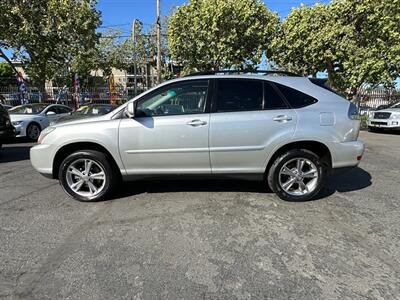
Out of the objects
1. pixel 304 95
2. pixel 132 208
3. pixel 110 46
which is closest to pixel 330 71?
pixel 304 95

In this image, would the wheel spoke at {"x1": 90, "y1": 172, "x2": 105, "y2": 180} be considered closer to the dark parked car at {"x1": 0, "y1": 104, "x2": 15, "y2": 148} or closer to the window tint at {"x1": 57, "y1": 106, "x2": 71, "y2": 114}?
the dark parked car at {"x1": 0, "y1": 104, "x2": 15, "y2": 148}

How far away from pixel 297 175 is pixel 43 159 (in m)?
3.63

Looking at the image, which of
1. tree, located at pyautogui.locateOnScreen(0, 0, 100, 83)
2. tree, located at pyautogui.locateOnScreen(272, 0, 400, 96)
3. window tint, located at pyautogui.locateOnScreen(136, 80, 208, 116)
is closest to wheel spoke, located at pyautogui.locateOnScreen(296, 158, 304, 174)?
window tint, located at pyautogui.locateOnScreen(136, 80, 208, 116)

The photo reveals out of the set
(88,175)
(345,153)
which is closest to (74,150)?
(88,175)

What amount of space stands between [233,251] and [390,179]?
403cm

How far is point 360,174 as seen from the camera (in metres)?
6.05

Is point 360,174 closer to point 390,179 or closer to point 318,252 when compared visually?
point 390,179

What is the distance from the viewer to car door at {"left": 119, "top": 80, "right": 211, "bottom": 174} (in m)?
4.32

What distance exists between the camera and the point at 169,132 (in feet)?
14.2

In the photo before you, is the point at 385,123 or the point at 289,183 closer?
the point at 289,183

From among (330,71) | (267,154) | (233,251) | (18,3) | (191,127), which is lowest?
(233,251)

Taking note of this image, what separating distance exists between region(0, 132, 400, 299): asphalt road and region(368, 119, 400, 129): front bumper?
900cm

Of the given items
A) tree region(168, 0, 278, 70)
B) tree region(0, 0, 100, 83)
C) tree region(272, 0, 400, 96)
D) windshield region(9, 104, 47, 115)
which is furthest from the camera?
tree region(168, 0, 278, 70)

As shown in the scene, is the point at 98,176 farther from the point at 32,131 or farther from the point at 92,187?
the point at 32,131
